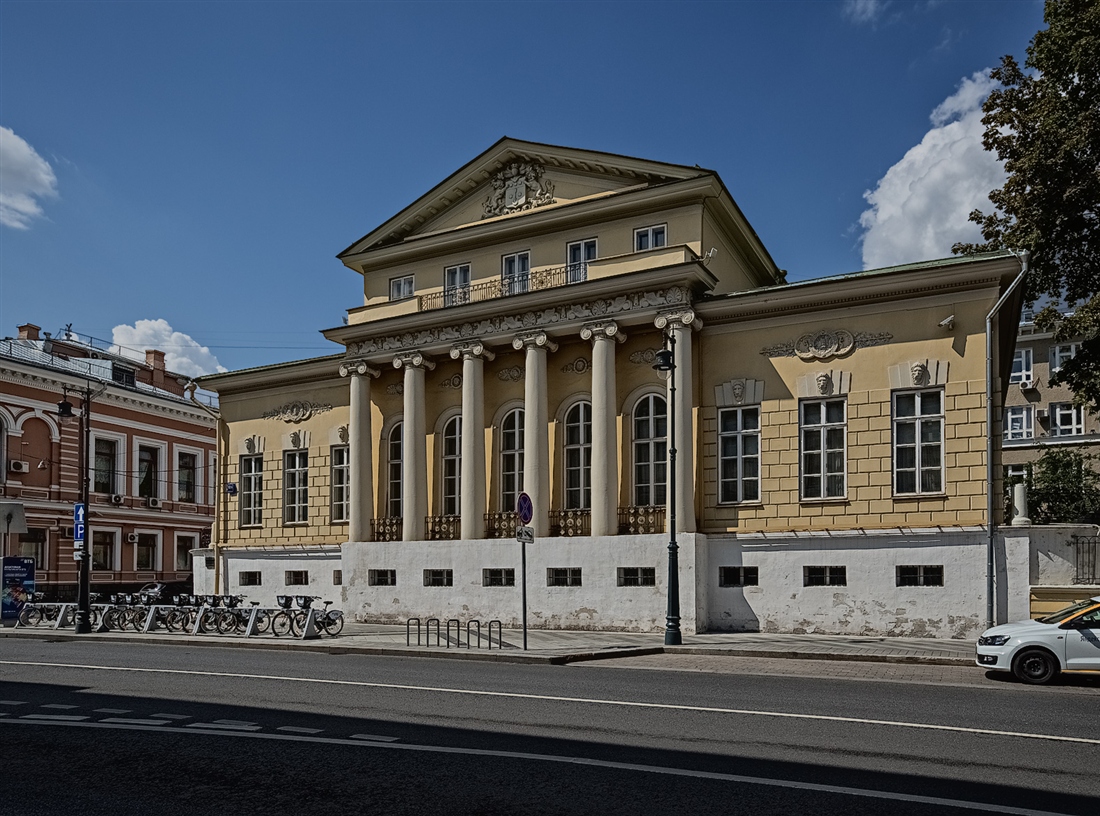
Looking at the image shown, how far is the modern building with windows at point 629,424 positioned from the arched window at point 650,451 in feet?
0.20

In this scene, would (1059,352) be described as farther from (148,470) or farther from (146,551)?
(146,551)

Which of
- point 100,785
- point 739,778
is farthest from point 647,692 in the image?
point 100,785

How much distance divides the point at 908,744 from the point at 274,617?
17819 millimetres

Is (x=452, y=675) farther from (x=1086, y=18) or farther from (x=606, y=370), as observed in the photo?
(x=1086, y=18)

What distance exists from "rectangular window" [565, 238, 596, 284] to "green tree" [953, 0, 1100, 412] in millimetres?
11072

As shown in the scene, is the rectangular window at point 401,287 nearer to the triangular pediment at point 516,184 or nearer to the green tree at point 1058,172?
the triangular pediment at point 516,184

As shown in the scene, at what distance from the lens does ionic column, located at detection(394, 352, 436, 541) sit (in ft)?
95.3

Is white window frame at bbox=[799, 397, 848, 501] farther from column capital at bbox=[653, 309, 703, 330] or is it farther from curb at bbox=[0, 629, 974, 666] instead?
curb at bbox=[0, 629, 974, 666]

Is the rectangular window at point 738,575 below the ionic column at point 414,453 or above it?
below

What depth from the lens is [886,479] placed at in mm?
23266

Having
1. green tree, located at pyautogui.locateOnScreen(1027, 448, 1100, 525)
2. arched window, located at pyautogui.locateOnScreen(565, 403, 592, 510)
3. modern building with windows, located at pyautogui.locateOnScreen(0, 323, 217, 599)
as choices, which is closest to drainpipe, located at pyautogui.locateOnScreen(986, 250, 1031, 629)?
A: arched window, located at pyautogui.locateOnScreen(565, 403, 592, 510)

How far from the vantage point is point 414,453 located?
95.9 ft

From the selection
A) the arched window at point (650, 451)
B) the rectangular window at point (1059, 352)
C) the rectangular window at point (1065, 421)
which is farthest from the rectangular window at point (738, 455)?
the rectangular window at point (1059, 352)

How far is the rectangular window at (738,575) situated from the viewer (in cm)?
2441
